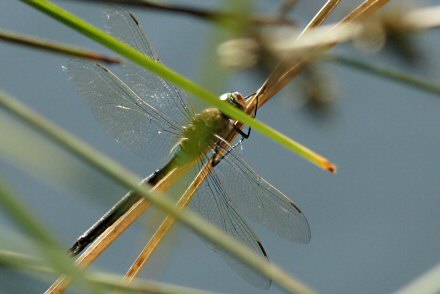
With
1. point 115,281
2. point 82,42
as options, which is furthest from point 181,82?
point 82,42

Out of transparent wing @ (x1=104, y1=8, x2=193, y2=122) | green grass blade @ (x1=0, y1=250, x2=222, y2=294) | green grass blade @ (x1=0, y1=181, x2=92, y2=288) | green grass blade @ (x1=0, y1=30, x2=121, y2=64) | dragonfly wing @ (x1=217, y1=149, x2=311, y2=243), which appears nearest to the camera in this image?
green grass blade @ (x1=0, y1=181, x2=92, y2=288)

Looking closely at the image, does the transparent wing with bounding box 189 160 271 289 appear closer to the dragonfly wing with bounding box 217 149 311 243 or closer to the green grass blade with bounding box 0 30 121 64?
the dragonfly wing with bounding box 217 149 311 243

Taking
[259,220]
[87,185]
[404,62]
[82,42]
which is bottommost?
[87,185]

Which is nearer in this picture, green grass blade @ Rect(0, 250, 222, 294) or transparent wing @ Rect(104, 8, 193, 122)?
green grass blade @ Rect(0, 250, 222, 294)

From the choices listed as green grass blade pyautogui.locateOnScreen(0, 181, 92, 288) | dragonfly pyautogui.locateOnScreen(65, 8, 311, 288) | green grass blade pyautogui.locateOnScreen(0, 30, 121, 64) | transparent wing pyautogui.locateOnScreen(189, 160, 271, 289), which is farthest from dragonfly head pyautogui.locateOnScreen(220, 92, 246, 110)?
green grass blade pyautogui.locateOnScreen(0, 181, 92, 288)

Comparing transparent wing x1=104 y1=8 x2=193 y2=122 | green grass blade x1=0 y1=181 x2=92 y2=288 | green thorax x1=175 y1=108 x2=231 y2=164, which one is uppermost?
transparent wing x1=104 y1=8 x2=193 y2=122

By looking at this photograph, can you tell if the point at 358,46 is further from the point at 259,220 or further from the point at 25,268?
the point at 25,268

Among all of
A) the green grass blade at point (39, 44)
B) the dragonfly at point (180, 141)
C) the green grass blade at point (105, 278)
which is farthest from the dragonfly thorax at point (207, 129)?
the green grass blade at point (105, 278)

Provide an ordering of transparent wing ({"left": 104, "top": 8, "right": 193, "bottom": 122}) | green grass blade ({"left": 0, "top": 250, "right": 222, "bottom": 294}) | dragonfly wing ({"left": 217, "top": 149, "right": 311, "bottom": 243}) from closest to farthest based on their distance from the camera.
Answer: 1. green grass blade ({"left": 0, "top": 250, "right": 222, "bottom": 294})
2. dragonfly wing ({"left": 217, "top": 149, "right": 311, "bottom": 243})
3. transparent wing ({"left": 104, "top": 8, "right": 193, "bottom": 122})

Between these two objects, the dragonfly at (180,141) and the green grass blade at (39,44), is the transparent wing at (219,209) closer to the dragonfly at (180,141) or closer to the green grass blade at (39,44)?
the dragonfly at (180,141)
